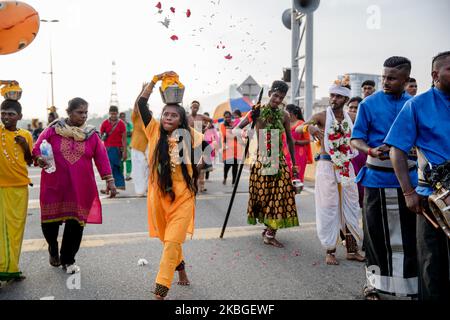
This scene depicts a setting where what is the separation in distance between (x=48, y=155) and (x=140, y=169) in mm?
975

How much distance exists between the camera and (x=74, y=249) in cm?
446

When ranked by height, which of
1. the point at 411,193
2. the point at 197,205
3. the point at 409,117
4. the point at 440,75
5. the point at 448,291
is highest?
the point at 440,75

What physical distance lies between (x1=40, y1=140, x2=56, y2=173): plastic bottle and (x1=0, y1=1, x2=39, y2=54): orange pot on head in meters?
0.94

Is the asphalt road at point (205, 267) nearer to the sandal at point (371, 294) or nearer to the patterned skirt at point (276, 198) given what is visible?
the sandal at point (371, 294)

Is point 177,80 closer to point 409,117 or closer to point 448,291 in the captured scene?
point 409,117

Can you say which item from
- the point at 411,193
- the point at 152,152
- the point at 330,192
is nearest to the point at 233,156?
the point at 330,192

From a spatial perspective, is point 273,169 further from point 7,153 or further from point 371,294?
point 7,153

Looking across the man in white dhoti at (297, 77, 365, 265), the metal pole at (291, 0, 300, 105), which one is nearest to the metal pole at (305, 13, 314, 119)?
the metal pole at (291, 0, 300, 105)

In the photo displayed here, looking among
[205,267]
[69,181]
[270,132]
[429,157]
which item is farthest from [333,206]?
[69,181]

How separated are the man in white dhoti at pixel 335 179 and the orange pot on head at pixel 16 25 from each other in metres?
3.03

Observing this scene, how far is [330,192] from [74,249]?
9.27 feet

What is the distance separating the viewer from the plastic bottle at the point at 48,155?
168 inches

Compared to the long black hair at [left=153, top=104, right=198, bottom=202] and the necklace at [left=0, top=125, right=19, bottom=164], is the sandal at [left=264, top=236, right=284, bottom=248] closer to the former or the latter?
the long black hair at [left=153, top=104, right=198, bottom=202]

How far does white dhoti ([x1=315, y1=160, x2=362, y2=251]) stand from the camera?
186 inches
